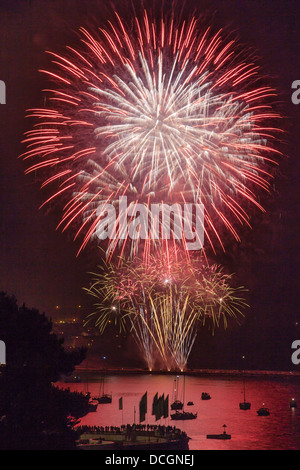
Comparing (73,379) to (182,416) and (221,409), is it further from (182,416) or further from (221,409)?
(182,416)

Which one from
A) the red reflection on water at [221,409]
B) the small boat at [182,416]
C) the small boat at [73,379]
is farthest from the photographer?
the small boat at [73,379]

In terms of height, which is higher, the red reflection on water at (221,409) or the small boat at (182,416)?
the small boat at (182,416)

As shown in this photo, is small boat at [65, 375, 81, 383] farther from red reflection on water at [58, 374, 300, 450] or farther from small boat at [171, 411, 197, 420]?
small boat at [171, 411, 197, 420]

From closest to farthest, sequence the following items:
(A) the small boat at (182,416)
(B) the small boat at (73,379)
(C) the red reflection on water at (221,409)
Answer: (C) the red reflection on water at (221,409) → (A) the small boat at (182,416) → (B) the small boat at (73,379)

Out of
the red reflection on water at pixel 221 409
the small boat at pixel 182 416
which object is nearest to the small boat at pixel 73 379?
the red reflection on water at pixel 221 409

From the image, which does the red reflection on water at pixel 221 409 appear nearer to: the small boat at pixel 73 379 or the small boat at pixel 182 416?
the small boat at pixel 182 416

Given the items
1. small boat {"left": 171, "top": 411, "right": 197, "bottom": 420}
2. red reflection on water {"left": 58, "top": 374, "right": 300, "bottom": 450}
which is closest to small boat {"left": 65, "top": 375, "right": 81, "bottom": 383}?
red reflection on water {"left": 58, "top": 374, "right": 300, "bottom": 450}

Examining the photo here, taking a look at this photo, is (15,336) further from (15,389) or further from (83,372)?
(83,372)
